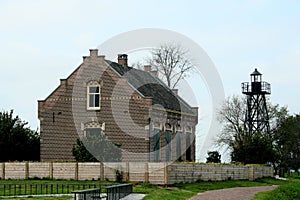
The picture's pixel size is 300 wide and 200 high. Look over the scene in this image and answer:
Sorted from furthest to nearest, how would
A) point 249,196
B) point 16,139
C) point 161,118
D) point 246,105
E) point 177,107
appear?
point 246,105, point 177,107, point 161,118, point 16,139, point 249,196

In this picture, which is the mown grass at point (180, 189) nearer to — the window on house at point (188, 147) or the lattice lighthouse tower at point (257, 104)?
the window on house at point (188, 147)

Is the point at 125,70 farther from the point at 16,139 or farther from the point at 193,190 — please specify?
the point at 193,190

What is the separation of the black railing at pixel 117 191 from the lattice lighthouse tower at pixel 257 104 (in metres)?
36.2

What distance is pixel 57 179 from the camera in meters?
34.5

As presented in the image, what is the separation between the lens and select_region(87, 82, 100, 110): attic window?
4475cm

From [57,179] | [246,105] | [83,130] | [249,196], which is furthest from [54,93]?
[246,105]

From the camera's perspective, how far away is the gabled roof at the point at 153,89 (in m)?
45.8

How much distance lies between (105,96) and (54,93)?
403 centimetres

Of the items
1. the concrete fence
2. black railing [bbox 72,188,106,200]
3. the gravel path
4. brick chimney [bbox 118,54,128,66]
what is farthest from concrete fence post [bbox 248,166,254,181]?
black railing [bbox 72,188,106,200]

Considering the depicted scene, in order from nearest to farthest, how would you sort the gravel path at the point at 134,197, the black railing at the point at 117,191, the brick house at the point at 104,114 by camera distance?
the black railing at the point at 117,191
the gravel path at the point at 134,197
the brick house at the point at 104,114

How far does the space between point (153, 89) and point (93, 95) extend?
6260 millimetres

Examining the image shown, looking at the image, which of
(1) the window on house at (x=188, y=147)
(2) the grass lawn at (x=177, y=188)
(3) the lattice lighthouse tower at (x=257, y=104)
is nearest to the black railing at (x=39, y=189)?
(2) the grass lawn at (x=177, y=188)

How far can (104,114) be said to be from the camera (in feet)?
146

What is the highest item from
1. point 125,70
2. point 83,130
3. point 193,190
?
point 125,70
